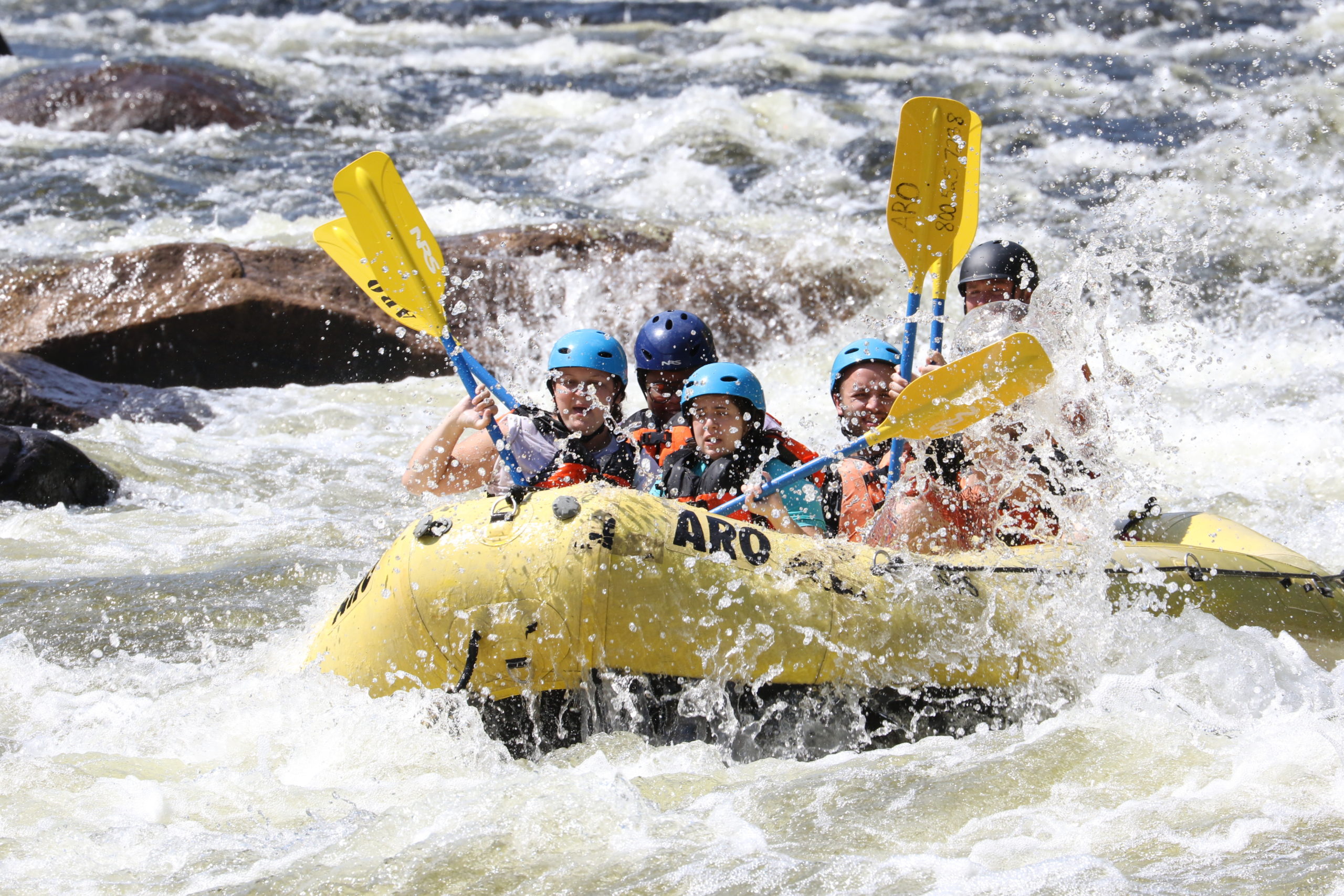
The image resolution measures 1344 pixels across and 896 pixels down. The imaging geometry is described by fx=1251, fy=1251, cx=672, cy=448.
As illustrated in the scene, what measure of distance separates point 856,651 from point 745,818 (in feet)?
1.72

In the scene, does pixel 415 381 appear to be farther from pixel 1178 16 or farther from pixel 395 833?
pixel 1178 16

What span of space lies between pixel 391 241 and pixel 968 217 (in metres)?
1.99

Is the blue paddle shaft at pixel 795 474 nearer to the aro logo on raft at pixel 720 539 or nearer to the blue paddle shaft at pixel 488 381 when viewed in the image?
the aro logo on raft at pixel 720 539

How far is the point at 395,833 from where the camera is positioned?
281 cm

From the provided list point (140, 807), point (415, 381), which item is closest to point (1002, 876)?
point (140, 807)

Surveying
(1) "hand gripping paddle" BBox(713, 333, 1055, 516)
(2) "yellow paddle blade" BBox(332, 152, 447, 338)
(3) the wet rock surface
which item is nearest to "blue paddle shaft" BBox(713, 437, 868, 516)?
(1) "hand gripping paddle" BBox(713, 333, 1055, 516)

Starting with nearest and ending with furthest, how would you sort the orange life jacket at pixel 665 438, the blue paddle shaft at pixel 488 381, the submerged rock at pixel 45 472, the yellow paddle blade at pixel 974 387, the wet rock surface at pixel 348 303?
the yellow paddle blade at pixel 974 387 → the blue paddle shaft at pixel 488 381 → the orange life jacket at pixel 665 438 → the submerged rock at pixel 45 472 → the wet rock surface at pixel 348 303

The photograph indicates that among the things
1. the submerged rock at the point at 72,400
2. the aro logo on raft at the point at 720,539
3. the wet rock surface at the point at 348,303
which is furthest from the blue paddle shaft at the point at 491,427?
the submerged rock at the point at 72,400

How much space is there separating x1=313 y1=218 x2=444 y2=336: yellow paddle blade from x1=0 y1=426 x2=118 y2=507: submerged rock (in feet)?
6.04

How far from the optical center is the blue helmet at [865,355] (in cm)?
408

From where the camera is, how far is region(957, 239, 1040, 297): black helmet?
4453 millimetres

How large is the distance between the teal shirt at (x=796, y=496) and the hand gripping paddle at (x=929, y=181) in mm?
877

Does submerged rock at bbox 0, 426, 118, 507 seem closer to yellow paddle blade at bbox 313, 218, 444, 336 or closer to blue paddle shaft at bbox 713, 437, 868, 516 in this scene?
yellow paddle blade at bbox 313, 218, 444, 336

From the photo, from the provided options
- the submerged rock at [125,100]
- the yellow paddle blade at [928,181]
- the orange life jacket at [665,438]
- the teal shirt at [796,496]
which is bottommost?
the teal shirt at [796,496]
